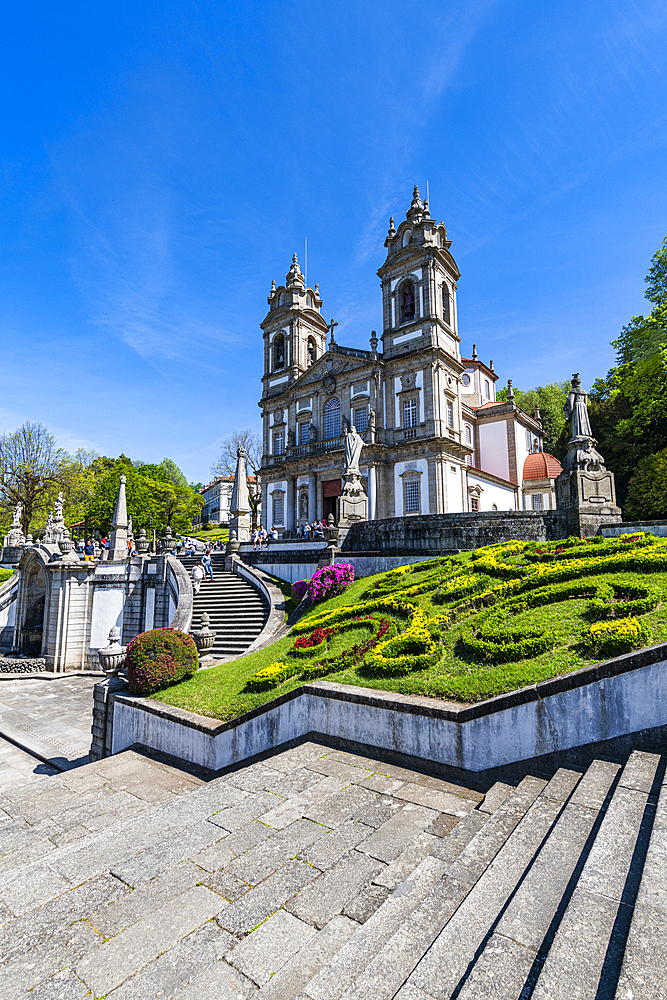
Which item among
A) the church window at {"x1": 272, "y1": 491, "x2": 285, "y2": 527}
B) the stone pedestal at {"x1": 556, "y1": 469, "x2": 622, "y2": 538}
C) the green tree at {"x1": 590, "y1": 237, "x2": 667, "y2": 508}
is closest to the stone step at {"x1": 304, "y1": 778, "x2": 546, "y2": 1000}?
the stone pedestal at {"x1": 556, "y1": 469, "x2": 622, "y2": 538}

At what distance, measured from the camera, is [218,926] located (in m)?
3.21

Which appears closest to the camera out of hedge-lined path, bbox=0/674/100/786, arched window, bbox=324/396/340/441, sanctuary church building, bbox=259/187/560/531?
hedge-lined path, bbox=0/674/100/786

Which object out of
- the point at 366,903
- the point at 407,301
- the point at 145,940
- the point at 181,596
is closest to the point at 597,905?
the point at 366,903

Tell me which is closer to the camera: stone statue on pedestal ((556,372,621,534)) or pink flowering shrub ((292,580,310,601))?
stone statue on pedestal ((556,372,621,534))

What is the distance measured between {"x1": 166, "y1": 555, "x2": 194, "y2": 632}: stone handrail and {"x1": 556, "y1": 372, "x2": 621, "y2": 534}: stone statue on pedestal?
11.9 meters

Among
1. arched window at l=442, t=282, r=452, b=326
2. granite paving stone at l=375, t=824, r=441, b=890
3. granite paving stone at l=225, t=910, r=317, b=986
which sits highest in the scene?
arched window at l=442, t=282, r=452, b=326

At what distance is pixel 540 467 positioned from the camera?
38406 mm

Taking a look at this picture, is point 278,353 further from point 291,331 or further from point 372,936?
point 372,936

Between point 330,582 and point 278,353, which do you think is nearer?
point 330,582

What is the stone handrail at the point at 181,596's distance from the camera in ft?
52.6

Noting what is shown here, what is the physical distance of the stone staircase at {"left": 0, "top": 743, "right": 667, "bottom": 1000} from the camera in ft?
8.09

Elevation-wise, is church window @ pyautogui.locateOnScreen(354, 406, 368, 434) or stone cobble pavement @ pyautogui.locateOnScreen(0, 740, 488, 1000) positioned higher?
church window @ pyautogui.locateOnScreen(354, 406, 368, 434)

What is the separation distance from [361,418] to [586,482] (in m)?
23.2

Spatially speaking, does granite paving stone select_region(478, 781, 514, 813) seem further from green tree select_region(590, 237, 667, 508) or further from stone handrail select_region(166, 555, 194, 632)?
green tree select_region(590, 237, 667, 508)
